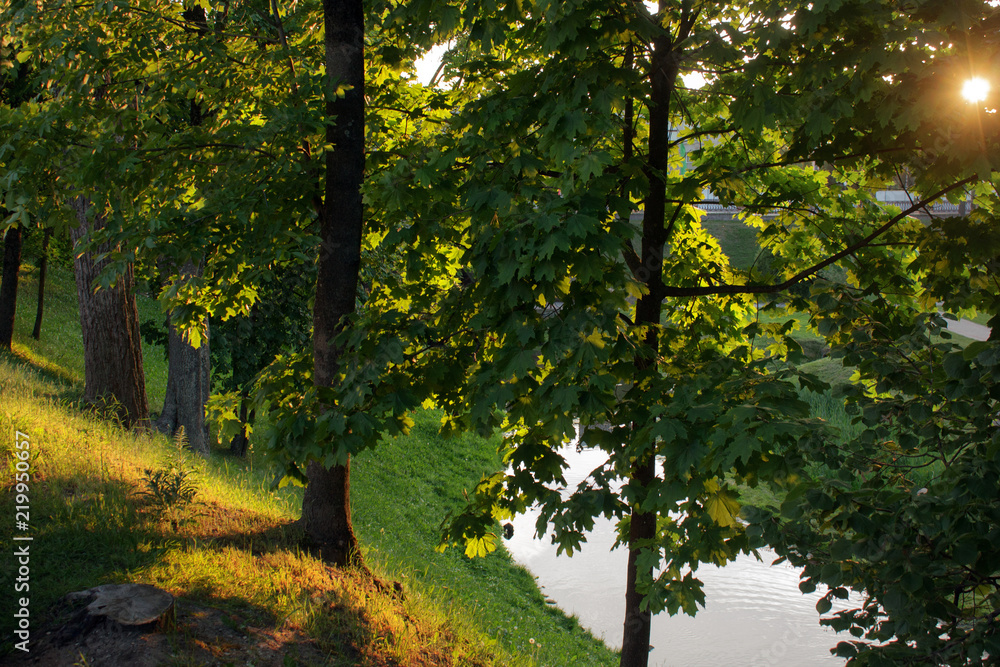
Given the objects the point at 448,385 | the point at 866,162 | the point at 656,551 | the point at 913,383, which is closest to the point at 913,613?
the point at 913,383

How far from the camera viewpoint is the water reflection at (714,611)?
37.4ft

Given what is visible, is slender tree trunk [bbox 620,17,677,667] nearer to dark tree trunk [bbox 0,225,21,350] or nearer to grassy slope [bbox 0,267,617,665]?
grassy slope [bbox 0,267,617,665]

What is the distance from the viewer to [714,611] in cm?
1290

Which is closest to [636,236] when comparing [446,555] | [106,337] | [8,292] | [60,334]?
[106,337]

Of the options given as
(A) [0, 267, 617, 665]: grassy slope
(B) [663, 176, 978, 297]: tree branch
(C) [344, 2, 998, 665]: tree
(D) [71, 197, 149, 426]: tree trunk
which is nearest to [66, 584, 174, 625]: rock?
(A) [0, 267, 617, 665]: grassy slope

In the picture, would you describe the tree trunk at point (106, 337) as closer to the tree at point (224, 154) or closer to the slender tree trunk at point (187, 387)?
the slender tree trunk at point (187, 387)

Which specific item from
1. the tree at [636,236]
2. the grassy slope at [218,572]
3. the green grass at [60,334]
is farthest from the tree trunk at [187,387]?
the tree at [636,236]

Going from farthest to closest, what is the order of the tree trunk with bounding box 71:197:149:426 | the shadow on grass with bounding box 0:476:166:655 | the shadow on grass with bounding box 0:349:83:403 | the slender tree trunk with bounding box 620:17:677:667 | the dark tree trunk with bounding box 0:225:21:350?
the dark tree trunk with bounding box 0:225:21:350 < the shadow on grass with bounding box 0:349:83:403 < the tree trunk with bounding box 71:197:149:426 < the slender tree trunk with bounding box 620:17:677:667 < the shadow on grass with bounding box 0:476:166:655

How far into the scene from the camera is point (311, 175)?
683cm

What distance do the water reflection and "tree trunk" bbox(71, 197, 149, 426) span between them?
739 cm

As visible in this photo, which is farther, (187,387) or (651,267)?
(187,387)

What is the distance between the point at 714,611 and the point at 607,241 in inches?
439

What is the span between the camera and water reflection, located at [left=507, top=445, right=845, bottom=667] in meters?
11.4

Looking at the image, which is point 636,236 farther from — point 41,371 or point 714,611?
point 41,371
